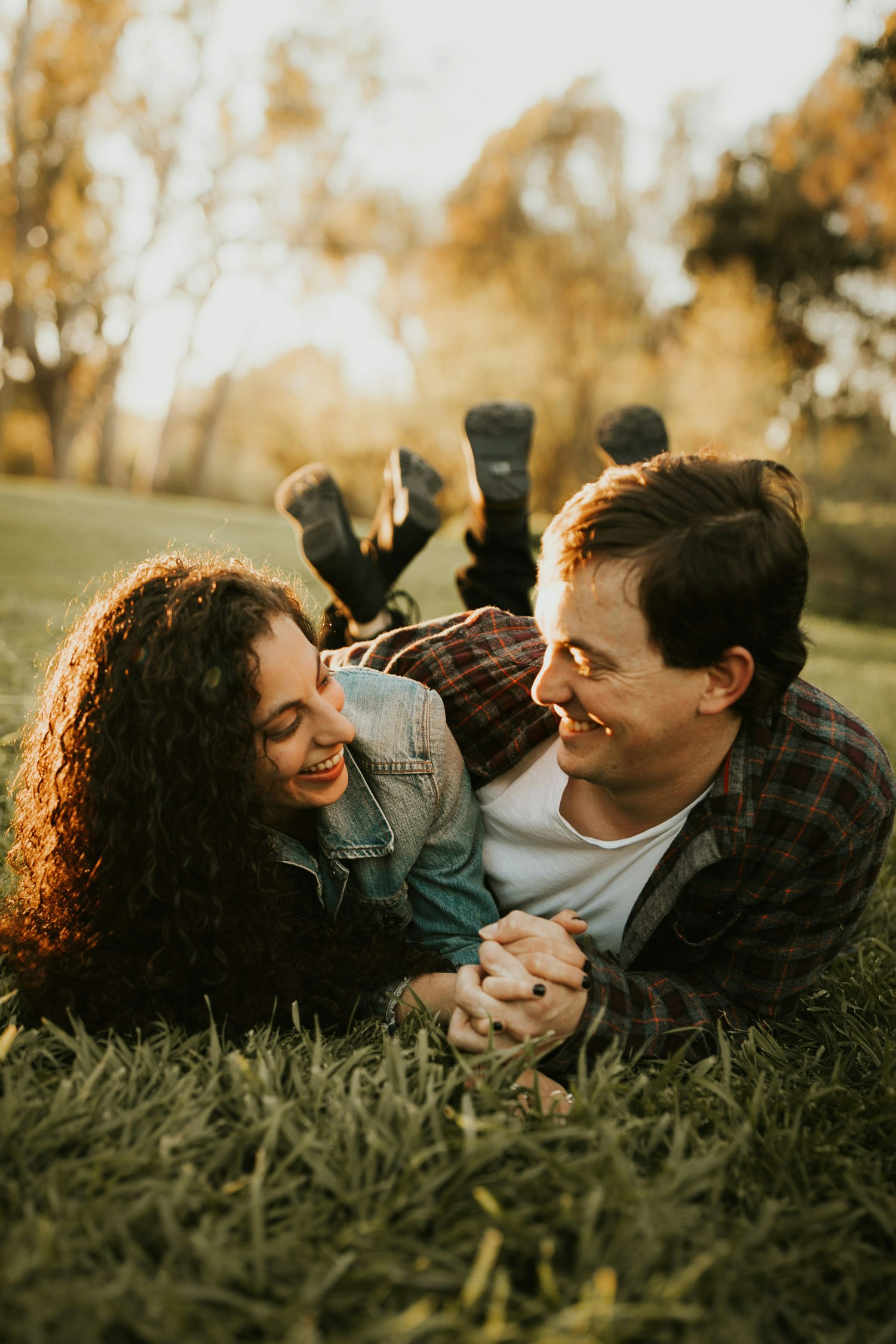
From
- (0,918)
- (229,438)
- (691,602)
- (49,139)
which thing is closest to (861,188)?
(691,602)

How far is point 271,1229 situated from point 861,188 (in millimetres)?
13689

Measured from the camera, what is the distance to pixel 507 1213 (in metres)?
1.30

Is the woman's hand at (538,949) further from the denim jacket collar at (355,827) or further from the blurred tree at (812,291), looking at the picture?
the blurred tree at (812,291)

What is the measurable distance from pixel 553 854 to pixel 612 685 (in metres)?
0.52

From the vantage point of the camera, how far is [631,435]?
339 centimetres

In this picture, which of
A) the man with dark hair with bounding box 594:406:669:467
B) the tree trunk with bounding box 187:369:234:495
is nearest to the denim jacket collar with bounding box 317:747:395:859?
the man with dark hair with bounding box 594:406:669:467

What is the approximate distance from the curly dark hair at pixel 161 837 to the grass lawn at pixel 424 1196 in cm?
10

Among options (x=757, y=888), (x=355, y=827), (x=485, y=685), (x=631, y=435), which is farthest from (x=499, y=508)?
(x=757, y=888)

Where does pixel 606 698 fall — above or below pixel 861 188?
below

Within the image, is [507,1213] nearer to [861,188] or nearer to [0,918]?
[0,918]

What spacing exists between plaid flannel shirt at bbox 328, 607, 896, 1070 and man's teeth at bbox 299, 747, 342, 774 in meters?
0.68

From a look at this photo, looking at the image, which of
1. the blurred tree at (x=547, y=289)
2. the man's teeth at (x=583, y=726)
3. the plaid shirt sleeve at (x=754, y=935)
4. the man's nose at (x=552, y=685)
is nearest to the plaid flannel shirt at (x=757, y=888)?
the plaid shirt sleeve at (x=754, y=935)

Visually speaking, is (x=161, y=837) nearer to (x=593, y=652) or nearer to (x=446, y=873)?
(x=446, y=873)

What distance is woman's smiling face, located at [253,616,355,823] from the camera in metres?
1.89
